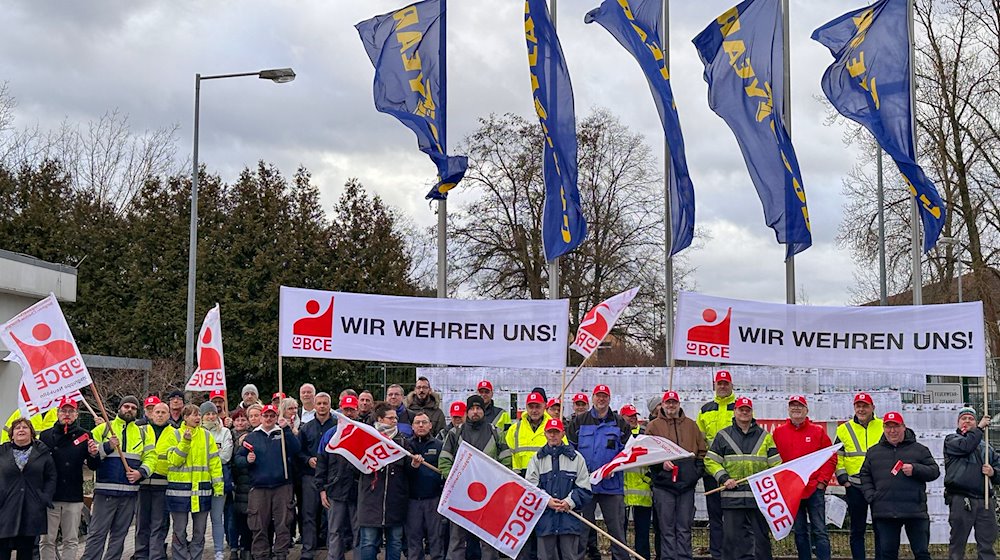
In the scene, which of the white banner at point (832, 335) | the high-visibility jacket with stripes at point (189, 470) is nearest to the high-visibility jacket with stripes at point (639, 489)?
the white banner at point (832, 335)

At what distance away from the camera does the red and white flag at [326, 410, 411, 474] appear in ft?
37.3

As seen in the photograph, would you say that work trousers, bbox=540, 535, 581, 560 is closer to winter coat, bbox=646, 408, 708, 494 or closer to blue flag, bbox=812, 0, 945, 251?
winter coat, bbox=646, 408, 708, 494

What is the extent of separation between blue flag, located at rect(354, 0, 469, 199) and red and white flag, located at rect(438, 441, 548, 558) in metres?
5.64

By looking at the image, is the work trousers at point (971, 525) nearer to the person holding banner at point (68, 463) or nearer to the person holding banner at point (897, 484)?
the person holding banner at point (897, 484)

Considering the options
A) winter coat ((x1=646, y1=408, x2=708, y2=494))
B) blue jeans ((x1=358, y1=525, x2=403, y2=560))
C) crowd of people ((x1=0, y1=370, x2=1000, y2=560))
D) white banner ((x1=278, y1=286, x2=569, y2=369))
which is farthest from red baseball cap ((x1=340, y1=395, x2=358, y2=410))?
winter coat ((x1=646, y1=408, x2=708, y2=494))

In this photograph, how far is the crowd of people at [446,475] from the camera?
36.8 feet

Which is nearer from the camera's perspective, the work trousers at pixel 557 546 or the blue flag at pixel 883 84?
the work trousers at pixel 557 546

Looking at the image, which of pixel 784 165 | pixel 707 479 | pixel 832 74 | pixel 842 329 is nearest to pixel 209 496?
pixel 707 479

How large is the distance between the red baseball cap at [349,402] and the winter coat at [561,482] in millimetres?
2714

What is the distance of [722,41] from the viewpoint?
15.2 m

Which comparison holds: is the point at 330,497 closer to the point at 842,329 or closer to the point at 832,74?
the point at 842,329

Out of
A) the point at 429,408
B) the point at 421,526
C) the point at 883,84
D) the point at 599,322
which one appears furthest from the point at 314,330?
the point at 883,84

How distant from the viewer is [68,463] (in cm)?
1181

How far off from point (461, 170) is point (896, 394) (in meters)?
6.59
